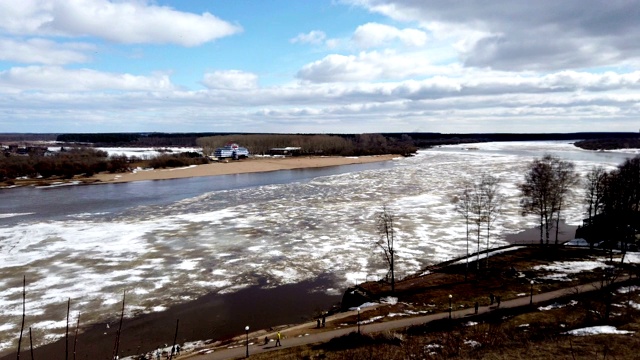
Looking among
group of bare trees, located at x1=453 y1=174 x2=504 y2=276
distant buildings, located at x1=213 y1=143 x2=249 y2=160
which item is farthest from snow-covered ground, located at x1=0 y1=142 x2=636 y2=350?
distant buildings, located at x1=213 y1=143 x2=249 y2=160

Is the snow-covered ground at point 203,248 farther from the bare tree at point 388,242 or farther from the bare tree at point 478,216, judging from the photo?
the bare tree at point 478,216

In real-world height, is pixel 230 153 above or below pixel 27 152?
below

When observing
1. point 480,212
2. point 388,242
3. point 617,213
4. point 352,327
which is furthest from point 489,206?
point 352,327

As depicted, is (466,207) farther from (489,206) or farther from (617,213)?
(617,213)

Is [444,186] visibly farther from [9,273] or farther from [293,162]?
[293,162]

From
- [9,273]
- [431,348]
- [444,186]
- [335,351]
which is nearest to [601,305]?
[431,348]

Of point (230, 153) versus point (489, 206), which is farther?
Answer: point (230, 153)
